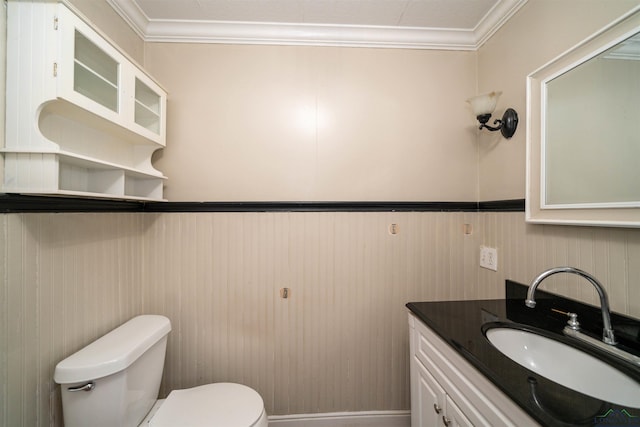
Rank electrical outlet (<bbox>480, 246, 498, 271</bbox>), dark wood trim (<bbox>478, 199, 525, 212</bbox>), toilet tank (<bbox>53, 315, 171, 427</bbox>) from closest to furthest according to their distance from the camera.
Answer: toilet tank (<bbox>53, 315, 171, 427</bbox>)
dark wood trim (<bbox>478, 199, 525, 212</bbox>)
electrical outlet (<bbox>480, 246, 498, 271</bbox>)

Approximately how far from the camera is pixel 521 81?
4.01 feet

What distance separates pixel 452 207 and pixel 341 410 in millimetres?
1449

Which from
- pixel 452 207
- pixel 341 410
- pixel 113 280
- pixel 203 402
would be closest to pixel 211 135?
pixel 113 280

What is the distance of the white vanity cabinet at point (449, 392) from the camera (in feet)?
2.19

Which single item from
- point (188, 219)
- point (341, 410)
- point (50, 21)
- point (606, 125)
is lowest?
point (341, 410)

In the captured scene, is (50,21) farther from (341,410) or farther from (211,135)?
(341,410)

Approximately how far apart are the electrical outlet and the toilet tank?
1.83 meters

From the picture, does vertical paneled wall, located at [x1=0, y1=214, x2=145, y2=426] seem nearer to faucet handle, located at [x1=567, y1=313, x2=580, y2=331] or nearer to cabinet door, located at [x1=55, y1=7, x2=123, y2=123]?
cabinet door, located at [x1=55, y1=7, x2=123, y2=123]

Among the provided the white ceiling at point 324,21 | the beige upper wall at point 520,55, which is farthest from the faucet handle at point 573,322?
the white ceiling at point 324,21

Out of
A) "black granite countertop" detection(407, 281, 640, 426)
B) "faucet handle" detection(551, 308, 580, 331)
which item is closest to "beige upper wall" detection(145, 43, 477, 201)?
"black granite countertop" detection(407, 281, 640, 426)

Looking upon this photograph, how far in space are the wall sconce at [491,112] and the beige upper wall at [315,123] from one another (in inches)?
8.1

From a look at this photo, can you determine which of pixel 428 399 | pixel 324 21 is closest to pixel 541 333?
pixel 428 399

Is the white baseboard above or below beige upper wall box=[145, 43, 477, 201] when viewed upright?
below

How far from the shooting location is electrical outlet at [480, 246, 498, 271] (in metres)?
1.38
